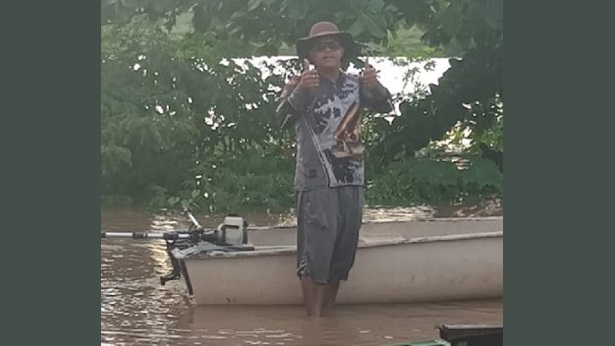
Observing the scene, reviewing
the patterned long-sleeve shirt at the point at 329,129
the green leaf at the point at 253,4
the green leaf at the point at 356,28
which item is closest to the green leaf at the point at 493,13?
the green leaf at the point at 356,28

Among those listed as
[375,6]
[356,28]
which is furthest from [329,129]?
[375,6]

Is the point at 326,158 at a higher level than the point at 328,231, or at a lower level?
higher

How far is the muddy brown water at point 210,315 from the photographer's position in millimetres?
5215

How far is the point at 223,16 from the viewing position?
6.09m

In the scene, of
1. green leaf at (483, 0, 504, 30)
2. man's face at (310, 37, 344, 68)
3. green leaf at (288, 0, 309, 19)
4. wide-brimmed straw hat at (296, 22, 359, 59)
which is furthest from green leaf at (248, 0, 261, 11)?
green leaf at (483, 0, 504, 30)

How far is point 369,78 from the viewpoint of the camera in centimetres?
552

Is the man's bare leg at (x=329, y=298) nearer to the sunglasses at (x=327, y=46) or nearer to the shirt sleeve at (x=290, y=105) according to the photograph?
the shirt sleeve at (x=290, y=105)

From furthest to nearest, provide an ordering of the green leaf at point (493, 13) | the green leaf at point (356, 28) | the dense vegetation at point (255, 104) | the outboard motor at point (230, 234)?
the green leaf at point (493, 13), the dense vegetation at point (255, 104), the green leaf at point (356, 28), the outboard motor at point (230, 234)

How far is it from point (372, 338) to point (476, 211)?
1271mm

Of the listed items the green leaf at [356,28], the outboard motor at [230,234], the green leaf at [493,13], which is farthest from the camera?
the green leaf at [493,13]

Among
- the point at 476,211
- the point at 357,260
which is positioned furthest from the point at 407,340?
the point at 476,211

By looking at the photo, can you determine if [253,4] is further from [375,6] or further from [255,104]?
[375,6]

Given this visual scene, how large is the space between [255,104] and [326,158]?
29.1 inches

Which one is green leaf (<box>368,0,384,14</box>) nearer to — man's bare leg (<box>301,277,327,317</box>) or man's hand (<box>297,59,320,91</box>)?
man's hand (<box>297,59,320,91</box>)
